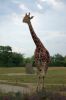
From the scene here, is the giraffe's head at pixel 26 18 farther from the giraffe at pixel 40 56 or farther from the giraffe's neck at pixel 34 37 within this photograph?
the giraffe's neck at pixel 34 37

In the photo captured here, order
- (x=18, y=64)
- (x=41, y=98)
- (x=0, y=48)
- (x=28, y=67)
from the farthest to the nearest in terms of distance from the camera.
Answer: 1. (x=0, y=48)
2. (x=18, y=64)
3. (x=28, y=67)
4. (x=41, y=98)

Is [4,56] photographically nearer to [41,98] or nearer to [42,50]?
[42,50]

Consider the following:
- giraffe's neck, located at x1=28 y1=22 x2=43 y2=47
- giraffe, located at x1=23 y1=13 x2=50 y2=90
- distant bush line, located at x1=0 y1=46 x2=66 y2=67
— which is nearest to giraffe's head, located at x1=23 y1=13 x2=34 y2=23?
giraffe, located at x1=23 y1=13 x2=50 y2=90

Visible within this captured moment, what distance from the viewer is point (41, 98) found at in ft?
45.1

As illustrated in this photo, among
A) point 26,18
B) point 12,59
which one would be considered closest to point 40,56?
point 26,18

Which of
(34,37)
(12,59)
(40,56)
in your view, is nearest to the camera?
(40,56)

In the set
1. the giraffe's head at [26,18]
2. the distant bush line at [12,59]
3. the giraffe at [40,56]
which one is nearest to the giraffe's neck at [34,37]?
the giraffe at [40,56]

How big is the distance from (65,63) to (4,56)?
13593 millimetres

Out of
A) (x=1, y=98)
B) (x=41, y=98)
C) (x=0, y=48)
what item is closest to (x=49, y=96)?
(x=41, y=98)

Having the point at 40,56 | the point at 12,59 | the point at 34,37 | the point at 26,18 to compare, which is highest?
the point at 12,59

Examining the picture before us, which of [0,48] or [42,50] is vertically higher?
[0,48]

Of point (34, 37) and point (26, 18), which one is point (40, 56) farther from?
point (26, 18)

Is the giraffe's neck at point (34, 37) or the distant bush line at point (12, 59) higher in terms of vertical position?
the distant bush line at point (12, 59)

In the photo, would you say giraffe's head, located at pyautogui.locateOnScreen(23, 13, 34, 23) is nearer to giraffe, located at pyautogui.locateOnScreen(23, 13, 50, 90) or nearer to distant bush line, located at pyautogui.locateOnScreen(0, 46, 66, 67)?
giraffe, located at pyautogui.locateOnScreen(23, 13, 50, 90)
